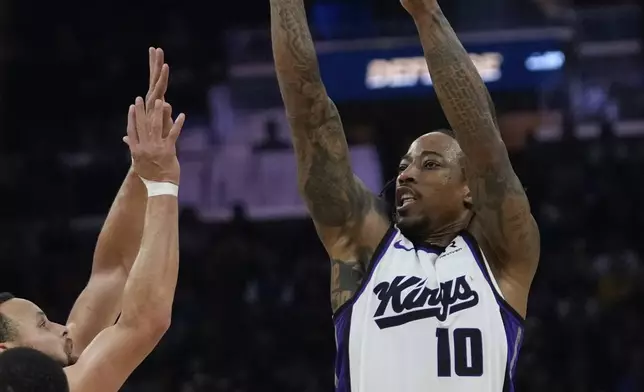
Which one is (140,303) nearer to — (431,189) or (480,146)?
(431,189)

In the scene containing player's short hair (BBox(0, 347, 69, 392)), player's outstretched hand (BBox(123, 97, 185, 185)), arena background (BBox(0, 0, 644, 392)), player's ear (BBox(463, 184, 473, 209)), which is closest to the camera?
player's short hair (BBox(0, 347, 69, 392))

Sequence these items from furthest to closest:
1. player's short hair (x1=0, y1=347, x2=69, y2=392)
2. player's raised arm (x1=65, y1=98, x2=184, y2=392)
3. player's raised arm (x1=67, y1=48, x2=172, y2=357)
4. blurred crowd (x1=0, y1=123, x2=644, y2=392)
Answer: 1. blurred crowd (x1=0, y1=123, x2=644, y2=392)
2. player's raised arm (x1=67, y1=48, x2=172, y2=357)
3. player's raised arm (x1=65, y1=98, x2=184, y2=392)
4. player's short hair (x1=0, y1=347, x2=69, y2=392)

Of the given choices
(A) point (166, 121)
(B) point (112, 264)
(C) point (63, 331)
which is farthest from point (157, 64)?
(B) point (112, 264)

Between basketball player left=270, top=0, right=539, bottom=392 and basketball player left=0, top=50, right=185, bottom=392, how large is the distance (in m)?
0.47

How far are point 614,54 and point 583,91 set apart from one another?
0.71 meters

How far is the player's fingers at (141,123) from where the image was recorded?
3264 mm

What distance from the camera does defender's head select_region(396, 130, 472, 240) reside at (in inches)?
139

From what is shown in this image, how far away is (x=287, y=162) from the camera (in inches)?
404

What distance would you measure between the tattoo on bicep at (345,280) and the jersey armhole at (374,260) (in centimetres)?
2

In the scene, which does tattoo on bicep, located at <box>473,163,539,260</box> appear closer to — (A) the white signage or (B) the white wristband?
(B) the white wristband

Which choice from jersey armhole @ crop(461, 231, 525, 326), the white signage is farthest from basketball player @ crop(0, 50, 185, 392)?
the white signage

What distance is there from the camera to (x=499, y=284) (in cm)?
344

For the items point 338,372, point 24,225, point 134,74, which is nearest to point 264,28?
point 134,74

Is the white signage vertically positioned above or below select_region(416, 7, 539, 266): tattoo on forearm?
above
